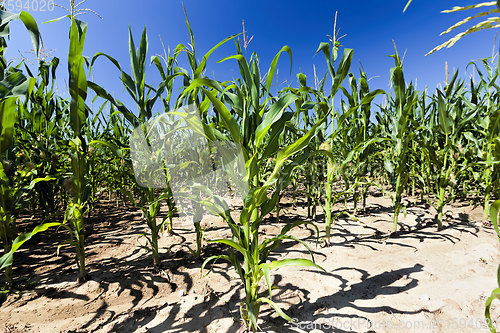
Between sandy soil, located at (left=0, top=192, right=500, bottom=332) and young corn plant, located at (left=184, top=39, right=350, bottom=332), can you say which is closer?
young corn plant, located at (left=184, top=39, right=350, bottom=332)

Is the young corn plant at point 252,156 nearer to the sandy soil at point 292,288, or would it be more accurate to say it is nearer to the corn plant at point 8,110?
the sandy soil at point 292,288

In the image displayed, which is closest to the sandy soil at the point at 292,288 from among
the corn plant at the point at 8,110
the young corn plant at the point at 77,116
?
the young corn plant at the point at 77,116

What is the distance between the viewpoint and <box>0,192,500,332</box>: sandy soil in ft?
3.70

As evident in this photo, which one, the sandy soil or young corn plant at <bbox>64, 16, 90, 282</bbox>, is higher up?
young corn plant at <bbox>64, 16, 90, 282</bbox>

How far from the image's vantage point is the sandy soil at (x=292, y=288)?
3.70 ft

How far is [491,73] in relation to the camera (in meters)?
2.44

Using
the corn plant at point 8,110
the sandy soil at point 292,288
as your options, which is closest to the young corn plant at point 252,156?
the sandy soil at point 292,288

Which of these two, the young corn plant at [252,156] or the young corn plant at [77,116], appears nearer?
the young corn plant at [252,156]

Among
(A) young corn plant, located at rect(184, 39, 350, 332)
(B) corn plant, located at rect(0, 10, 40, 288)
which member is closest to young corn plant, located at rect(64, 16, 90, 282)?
(B) corn plant, located at rect(0, 10, 40, 288)

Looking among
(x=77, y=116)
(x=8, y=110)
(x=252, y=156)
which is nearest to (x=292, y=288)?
(x=252, y=156)

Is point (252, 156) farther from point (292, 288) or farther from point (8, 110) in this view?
point (8, 110)

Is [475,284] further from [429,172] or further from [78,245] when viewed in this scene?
[78,245]

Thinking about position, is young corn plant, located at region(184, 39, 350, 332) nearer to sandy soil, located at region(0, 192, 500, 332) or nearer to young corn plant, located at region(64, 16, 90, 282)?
sandy soil, located at region(0, 192, 500, 332)

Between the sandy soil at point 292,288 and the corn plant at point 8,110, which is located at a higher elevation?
the corn plant at point 8,110
